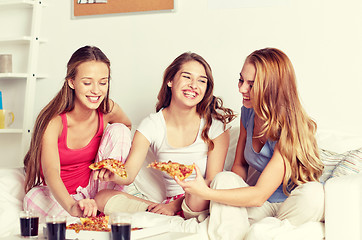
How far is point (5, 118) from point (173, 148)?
1246 mm

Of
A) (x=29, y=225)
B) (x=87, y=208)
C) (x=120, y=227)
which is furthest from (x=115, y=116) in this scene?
(x=120, y=227)

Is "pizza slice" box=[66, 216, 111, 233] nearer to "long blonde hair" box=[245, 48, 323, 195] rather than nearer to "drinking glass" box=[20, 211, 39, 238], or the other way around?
"drinking glass" box=[20, 211, 39, 238]

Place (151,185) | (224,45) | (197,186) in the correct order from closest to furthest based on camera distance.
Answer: (197,186)
(151,185)
(224,45)

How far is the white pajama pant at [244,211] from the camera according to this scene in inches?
70.1

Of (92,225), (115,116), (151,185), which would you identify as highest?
(115,116)

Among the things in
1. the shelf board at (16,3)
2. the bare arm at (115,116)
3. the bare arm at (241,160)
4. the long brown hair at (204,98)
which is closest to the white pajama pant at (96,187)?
the bare arm at (115,116)

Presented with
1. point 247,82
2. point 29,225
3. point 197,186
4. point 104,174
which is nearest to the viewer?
point 29,225

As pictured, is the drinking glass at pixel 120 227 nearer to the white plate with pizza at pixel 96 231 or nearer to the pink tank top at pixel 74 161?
the white plate with pizza at pixel 96 231

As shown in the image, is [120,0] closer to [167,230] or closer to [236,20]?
[236,20]

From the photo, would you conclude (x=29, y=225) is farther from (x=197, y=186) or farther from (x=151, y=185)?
(x=151, y=185)

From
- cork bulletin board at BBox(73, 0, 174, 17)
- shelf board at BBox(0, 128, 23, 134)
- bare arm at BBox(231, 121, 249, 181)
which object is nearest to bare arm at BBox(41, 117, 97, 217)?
bare arm at BBox(231, 121, 249, 181)

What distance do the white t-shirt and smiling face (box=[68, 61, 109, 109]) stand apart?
0.23 metres

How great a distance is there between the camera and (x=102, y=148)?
2305mm

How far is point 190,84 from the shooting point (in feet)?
7.53
